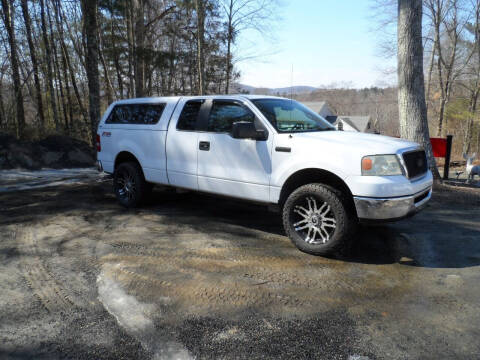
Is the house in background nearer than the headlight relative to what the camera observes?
No

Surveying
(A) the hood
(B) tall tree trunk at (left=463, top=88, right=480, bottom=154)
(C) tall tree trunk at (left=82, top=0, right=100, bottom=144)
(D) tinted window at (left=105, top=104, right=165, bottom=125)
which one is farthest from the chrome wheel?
(B) tall tree trunk at (left=463, top=88, right=480, bottom=154)

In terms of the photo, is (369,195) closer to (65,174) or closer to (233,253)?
(233,253)

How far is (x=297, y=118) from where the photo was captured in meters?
4.86

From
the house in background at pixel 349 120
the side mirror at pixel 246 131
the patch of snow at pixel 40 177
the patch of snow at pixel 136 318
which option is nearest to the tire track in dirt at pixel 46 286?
the patch of snow at pixel 136 318

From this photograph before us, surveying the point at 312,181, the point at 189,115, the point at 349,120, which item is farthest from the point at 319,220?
Answer: the point at 349,120

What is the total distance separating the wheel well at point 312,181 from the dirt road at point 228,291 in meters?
0.71

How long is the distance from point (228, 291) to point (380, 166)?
2063 millimetres

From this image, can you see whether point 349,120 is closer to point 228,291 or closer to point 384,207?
point 384,207

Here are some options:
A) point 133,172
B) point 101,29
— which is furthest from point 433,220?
point 101,29

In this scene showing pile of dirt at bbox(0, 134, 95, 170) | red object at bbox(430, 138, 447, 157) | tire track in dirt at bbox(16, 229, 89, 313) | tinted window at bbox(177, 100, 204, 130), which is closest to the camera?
tire track in dirt at bbox(16, 229, 89, 313)

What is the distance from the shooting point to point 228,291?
126 inches

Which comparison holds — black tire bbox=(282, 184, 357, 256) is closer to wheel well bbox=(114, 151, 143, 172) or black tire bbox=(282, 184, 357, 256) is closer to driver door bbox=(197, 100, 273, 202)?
driver door bbox=(197, 100, 273, 202)

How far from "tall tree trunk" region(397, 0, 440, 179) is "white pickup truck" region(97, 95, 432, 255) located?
13.2 feet

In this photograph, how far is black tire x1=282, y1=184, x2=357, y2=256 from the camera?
382 cm
